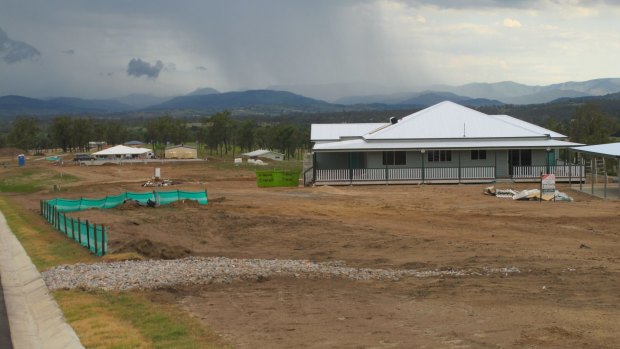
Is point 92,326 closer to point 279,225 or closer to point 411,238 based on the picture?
point 411,238

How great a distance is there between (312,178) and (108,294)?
3121 cm

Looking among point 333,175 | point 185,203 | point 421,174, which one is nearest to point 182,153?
point 333,175

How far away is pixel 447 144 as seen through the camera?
144ft

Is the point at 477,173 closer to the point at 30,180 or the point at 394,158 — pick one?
the point at 394,158

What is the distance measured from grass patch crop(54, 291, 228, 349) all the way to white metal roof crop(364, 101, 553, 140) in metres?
32.6

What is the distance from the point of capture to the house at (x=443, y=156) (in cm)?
4341

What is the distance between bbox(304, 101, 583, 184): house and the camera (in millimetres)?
43406

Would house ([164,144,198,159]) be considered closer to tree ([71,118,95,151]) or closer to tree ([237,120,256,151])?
tree ([237,120,256,151])

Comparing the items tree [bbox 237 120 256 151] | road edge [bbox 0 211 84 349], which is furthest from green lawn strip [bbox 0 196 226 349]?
tree [bbox 237 120 256 151]

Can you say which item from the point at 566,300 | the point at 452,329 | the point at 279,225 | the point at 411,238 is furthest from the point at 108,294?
the point at 279,225

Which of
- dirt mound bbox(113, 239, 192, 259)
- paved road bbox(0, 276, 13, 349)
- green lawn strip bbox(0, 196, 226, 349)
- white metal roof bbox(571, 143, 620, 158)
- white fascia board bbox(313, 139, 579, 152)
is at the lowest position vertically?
paved road bbox(0, 276, 13, 349)

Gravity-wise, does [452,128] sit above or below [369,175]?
A: above

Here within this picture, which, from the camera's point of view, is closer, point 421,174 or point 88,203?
point 88,203

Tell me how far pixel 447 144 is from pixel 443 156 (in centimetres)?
84
